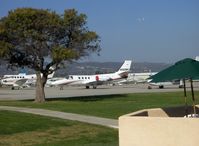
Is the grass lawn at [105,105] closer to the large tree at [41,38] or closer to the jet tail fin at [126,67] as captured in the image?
the large tree at [41,38]

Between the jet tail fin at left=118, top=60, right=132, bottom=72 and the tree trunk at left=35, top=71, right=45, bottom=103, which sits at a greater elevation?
the jet tail fin at left=118, top=60, right=132, bottom=72

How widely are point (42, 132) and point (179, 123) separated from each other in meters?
8.41

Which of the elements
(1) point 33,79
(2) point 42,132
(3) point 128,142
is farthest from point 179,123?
(1) point 33,79

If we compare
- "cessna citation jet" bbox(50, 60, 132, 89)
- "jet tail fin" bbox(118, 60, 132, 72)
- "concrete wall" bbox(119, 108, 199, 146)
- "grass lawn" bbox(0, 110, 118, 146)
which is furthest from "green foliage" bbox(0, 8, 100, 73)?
"jet tail fin" bbox(118, 60, 132, 72)

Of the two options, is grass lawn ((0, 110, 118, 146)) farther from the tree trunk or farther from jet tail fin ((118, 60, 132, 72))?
jet tail fin ((118, 60, 132, 72))

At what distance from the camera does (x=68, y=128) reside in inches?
737

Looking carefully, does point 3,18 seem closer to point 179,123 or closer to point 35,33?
point 35,33

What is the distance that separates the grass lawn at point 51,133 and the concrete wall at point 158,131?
171 inches

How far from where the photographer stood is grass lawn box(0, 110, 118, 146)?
15.4 meters

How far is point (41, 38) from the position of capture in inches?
1404

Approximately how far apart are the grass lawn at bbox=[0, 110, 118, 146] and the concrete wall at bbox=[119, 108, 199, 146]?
171 inches

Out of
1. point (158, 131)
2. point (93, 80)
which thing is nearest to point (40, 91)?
point (158, 131)

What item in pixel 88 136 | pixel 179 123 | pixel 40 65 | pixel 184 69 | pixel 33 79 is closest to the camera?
pixel 179 123

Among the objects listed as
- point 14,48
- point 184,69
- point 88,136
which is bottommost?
point 88,136
